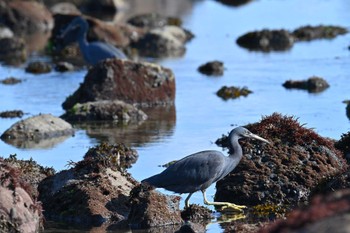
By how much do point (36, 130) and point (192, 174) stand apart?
8.13 m

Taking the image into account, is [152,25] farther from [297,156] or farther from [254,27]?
[297,156]

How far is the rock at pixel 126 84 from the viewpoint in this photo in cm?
2559

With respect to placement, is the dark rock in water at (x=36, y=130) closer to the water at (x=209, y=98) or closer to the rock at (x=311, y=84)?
the water at (x=209, y=98)

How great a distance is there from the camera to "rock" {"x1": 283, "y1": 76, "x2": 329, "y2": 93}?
2781 centimetres

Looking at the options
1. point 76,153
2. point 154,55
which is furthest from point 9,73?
point 76,153

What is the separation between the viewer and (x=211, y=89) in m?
28.5

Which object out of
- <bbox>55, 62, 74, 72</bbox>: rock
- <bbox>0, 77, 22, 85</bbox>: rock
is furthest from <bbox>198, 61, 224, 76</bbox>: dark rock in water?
<bbox>0, 77, 22, 85</bbox>: rock

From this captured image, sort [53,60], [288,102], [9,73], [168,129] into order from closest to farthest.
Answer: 1. [168,129]
2. [288,102]
3. [9,73]
4. [53,60]

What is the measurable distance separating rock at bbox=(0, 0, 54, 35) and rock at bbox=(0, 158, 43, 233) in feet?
109

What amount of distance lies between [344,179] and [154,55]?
23.6 metres

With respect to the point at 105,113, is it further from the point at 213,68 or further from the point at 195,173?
the point at 195,173

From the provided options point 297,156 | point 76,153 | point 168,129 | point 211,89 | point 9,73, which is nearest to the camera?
point 297,156

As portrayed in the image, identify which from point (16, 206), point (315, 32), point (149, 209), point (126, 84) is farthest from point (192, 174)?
point (315, 32)

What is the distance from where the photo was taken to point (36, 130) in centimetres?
2161
